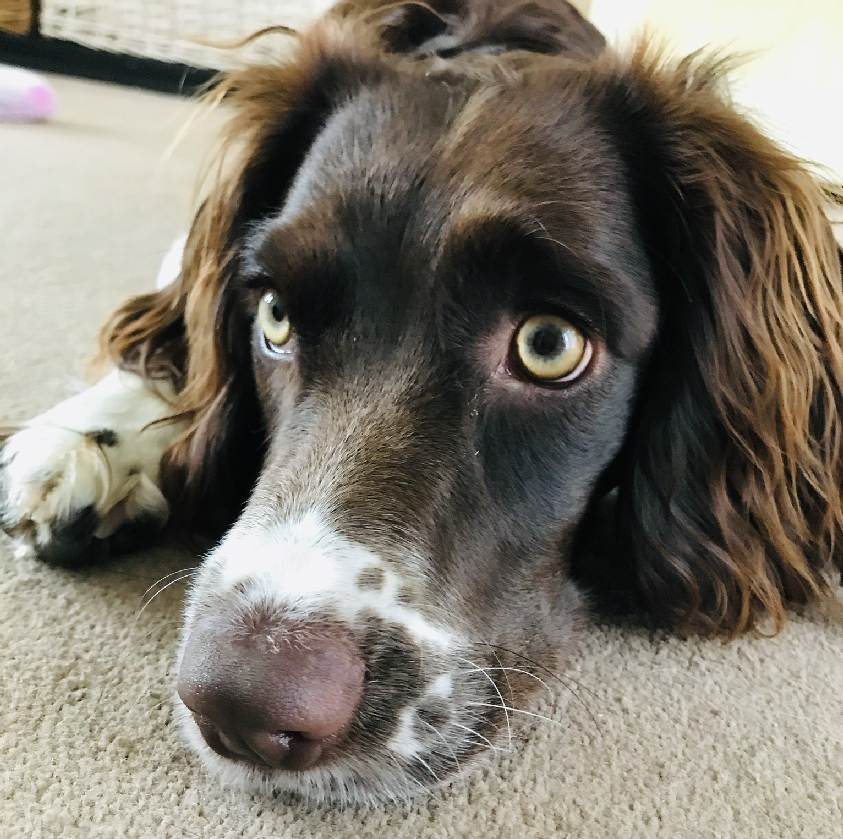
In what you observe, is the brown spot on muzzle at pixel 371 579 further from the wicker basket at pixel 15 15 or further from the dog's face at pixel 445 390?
the wicker basket at pixel 15 15

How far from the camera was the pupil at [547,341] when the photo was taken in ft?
4.41

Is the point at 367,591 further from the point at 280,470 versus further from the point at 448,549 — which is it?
Answer: the point at 280,470

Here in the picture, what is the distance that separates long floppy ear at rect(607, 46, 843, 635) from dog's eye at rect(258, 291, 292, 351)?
0.54m

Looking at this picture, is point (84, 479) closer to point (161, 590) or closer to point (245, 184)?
point (161, 590)

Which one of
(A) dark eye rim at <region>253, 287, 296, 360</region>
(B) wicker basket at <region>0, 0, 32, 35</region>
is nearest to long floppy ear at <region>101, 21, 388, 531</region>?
(A) dark eye rim at <region>253, 287, 296, 360</region>

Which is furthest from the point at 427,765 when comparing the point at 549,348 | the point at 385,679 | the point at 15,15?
the point at 15,15

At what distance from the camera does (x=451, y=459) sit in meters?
1.29

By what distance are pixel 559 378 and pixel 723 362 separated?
0.90 ft

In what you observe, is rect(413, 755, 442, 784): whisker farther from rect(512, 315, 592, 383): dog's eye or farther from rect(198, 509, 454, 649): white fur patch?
rect(512, 315, 592, 383): dog's eye

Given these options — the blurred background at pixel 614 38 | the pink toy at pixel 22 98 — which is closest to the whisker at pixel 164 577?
the blurred background at pixel 614 38

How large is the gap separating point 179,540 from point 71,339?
928 mm

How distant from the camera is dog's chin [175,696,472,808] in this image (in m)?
1.11

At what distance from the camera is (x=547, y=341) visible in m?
1.35

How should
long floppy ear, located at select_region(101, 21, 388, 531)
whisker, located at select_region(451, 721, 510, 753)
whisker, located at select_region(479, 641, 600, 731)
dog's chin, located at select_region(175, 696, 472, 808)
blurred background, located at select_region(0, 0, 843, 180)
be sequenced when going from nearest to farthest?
dog's chin, located at select_region(175, 696, 472, 808) < whisker, located at select_region(451, 721, 510, 753) < whisker, located at select_region(479, 641, 600, 731) < long floppy ear, located at select_region(101, 21, 388, 531) < blurred background, located at select_region(0, 0, 843, 180)
